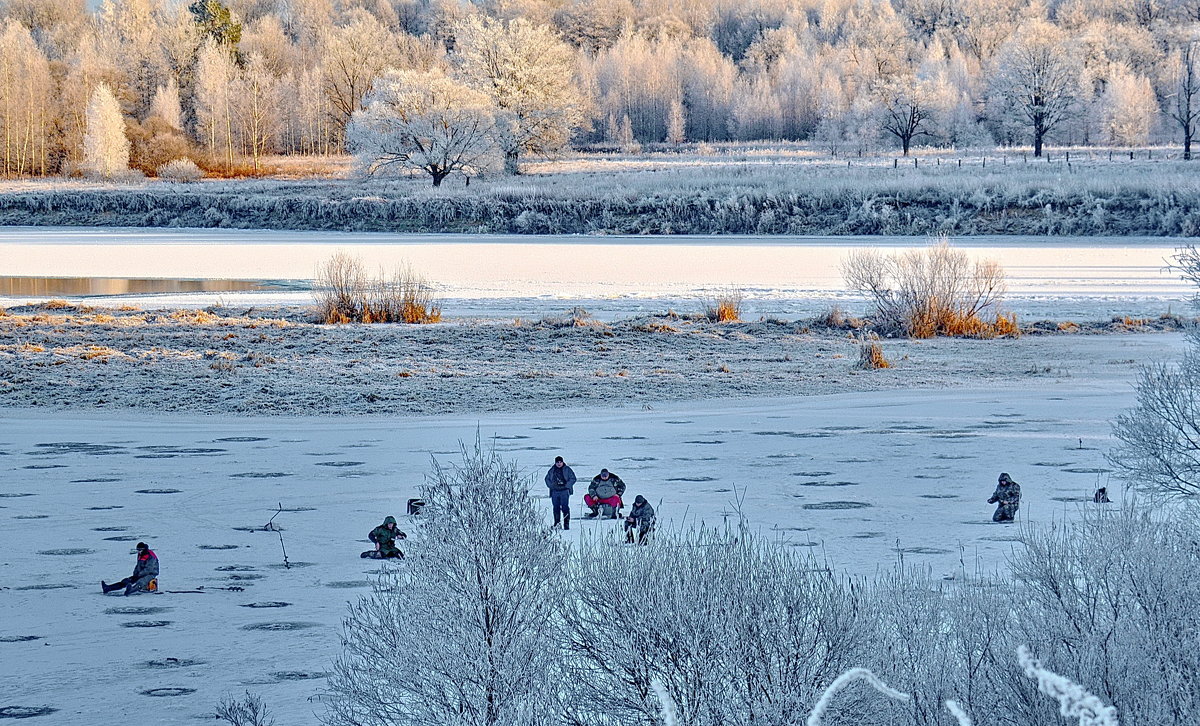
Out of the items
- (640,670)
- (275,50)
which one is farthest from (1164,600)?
(275,50)

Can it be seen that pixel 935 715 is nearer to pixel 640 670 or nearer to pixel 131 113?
pixel 640 670

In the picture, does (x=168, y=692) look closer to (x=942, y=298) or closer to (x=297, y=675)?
(x=297, y=675)

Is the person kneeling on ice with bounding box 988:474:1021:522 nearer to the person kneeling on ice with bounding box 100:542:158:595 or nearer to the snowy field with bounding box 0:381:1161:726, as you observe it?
the snowy field with bounding box 0:381:1161:726

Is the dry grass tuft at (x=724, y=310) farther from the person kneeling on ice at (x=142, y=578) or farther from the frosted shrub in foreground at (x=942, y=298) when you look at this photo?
the person kneeling on ice at (x=142, y=578)

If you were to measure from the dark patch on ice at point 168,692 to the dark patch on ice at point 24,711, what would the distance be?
497 mm

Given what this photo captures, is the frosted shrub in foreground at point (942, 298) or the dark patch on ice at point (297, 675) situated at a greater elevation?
the frosted shrub in foreground at point (942, 298)

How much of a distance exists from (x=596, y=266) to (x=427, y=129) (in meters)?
31.0

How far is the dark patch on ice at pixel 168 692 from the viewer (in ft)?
24.7

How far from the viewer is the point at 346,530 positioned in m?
11.2

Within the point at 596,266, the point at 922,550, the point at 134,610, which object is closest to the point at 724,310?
the point at 596,266

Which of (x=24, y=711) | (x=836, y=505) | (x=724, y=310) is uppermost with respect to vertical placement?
(x=724, y=310)

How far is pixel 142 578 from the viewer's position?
30.6 feet

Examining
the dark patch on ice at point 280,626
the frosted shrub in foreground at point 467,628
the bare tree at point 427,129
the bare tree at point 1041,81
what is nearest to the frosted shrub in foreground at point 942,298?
the dark patch on ice at point 280,626

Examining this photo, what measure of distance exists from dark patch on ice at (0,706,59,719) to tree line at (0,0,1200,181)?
6155 centimetres
